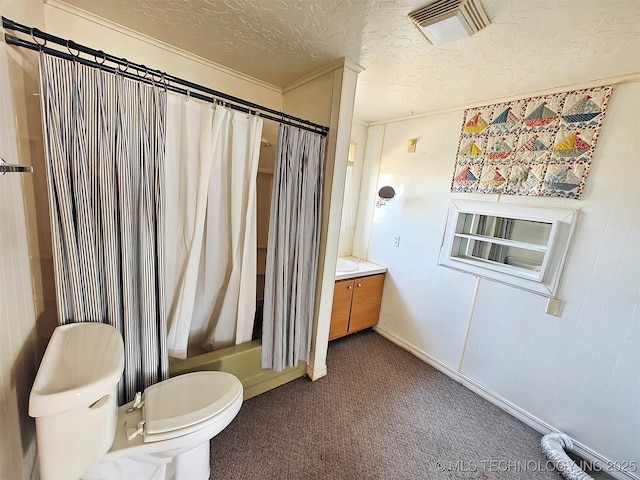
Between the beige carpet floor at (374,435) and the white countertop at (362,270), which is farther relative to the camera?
the white countertop at (362,270)

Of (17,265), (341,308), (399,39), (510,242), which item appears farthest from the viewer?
(341,308)

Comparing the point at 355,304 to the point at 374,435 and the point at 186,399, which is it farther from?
the point at 186,399

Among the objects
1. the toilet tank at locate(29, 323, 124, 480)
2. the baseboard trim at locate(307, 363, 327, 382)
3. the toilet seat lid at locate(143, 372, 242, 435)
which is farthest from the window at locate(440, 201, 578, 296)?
the toilet tank at locate(29, 323, 124, 480)

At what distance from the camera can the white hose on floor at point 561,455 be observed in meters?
1.39

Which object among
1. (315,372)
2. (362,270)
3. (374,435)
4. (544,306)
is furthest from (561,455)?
(362,270)

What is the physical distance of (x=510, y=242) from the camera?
6.17ft

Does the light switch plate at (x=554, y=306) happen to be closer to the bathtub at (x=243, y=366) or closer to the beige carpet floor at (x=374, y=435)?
the beige carpet floor at (x=374, y=435)

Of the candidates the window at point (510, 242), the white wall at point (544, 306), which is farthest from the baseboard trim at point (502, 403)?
the window at point (510, 242)

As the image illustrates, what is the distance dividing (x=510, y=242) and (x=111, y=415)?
251cm

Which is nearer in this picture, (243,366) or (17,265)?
(17,265)

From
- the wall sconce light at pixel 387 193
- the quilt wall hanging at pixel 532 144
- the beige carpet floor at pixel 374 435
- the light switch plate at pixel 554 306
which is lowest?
the beige carpet floor at pixel 374 435

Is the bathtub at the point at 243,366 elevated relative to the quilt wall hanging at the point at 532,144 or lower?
lower

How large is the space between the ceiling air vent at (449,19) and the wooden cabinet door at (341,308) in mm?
1863

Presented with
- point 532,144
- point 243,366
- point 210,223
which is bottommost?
point 243,366
